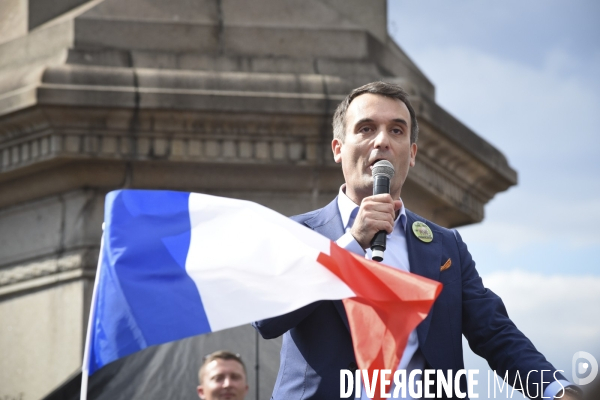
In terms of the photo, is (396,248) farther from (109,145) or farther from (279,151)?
(109,145)

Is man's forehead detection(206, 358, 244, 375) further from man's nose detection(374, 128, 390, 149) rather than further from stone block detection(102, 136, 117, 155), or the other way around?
man's nose detection(374, 128, 390, 149)

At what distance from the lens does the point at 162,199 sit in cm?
450

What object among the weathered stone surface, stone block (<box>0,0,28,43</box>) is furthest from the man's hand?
stone block (<box>0,0,28,43</box>)

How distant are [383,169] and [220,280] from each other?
2.39 feet

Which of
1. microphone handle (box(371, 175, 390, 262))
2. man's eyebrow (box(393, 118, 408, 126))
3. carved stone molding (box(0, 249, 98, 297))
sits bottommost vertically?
microphone handle (box(371, 175, 390, 262))

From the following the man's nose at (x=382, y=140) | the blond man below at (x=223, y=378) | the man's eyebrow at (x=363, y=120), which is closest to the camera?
the man's nose at (x=382, y=140)

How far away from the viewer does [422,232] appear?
4426mm

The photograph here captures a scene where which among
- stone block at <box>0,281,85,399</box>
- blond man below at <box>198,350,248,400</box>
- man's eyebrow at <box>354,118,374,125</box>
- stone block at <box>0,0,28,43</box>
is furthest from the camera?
stone block at <box>0,0,28,43</box>

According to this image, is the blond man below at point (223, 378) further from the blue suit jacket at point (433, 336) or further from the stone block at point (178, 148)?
the blue suit jacket at point (433, 336)

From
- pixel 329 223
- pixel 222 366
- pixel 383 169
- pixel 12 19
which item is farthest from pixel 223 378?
pixel 12 19

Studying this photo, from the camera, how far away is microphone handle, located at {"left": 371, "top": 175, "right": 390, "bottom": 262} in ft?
13.0

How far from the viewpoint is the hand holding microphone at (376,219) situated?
391 centimetres

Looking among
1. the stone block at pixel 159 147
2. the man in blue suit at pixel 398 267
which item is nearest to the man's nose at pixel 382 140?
the man in blue suit at pixel 398 267

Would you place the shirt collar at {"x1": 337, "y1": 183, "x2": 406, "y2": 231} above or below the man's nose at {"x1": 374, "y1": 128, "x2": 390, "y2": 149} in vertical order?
below
